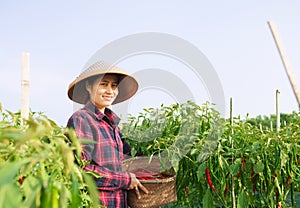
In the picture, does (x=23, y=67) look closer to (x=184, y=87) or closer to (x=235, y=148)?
(x=184, y=87)

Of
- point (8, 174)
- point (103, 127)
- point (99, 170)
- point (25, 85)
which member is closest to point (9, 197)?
point (8, 174)

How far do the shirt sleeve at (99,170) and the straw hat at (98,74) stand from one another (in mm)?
286

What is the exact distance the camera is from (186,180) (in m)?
2.63

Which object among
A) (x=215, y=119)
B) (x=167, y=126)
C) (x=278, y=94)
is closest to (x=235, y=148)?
(x=215, y=119)

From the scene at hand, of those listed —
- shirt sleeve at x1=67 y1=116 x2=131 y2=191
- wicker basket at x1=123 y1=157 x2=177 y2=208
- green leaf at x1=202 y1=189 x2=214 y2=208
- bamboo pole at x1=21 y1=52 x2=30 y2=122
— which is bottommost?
green leaf at x1=202 y1=189 x2=214 y2=208

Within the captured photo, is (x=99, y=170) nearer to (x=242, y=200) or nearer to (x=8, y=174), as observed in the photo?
(x=242, y=200)

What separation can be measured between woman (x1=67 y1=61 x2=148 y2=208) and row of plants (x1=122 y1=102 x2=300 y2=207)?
22 cm

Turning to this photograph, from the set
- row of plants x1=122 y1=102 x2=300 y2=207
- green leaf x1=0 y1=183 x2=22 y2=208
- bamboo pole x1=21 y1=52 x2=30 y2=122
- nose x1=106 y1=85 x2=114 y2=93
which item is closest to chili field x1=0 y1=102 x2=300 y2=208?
row of plants x1=122 y1=102 x2=300 y2=207

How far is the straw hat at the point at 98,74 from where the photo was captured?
241 centimetres

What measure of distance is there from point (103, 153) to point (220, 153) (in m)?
0.69

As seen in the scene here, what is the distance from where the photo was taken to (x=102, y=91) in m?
2.40

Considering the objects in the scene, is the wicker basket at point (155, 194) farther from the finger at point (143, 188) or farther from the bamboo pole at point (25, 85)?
the bamboo pole at point (25, 85)

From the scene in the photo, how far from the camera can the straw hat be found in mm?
2411

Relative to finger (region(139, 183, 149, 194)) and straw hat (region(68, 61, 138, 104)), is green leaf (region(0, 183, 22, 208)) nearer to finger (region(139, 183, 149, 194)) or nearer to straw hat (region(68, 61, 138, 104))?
finger (region(139, 183, 149, 194))
